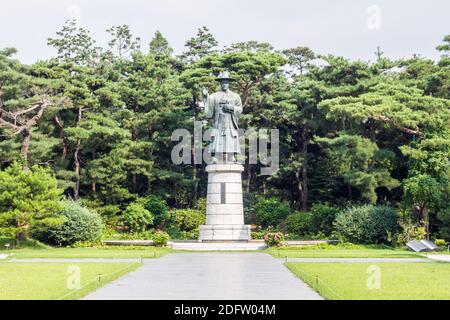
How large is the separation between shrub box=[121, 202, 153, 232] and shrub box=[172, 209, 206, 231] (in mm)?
1947

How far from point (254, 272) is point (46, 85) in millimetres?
24880

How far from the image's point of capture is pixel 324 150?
47625mm

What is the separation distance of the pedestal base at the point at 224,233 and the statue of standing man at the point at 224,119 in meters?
3.87

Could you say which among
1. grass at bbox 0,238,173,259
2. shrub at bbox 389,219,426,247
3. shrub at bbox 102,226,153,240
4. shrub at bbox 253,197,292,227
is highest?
shrub at bbox 253,197,292,227

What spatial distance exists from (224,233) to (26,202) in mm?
10412

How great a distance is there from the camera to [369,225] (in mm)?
37594

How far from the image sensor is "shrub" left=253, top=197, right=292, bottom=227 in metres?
46.8

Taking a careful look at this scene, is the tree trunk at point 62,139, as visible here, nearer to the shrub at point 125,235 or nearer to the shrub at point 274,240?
the shrub at point 125,235

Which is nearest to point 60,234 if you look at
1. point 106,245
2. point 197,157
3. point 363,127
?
point 106,245

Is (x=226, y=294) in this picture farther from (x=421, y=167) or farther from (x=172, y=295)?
(x=421, y=167)

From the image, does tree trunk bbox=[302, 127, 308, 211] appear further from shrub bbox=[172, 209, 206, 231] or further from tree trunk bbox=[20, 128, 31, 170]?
tree trunk bbox=[20, 128, 31, 170]

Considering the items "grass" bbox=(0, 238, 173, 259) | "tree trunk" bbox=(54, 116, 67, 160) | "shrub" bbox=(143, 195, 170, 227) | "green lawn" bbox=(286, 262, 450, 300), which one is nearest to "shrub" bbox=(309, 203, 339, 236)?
"shrub" bbox=(143, 195, 170, 227)

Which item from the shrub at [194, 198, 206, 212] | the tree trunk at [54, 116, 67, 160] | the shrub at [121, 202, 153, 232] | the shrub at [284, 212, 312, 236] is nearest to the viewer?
the shrub at [284, 212, 312, 236]

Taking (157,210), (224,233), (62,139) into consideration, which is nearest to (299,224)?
(224,233)
